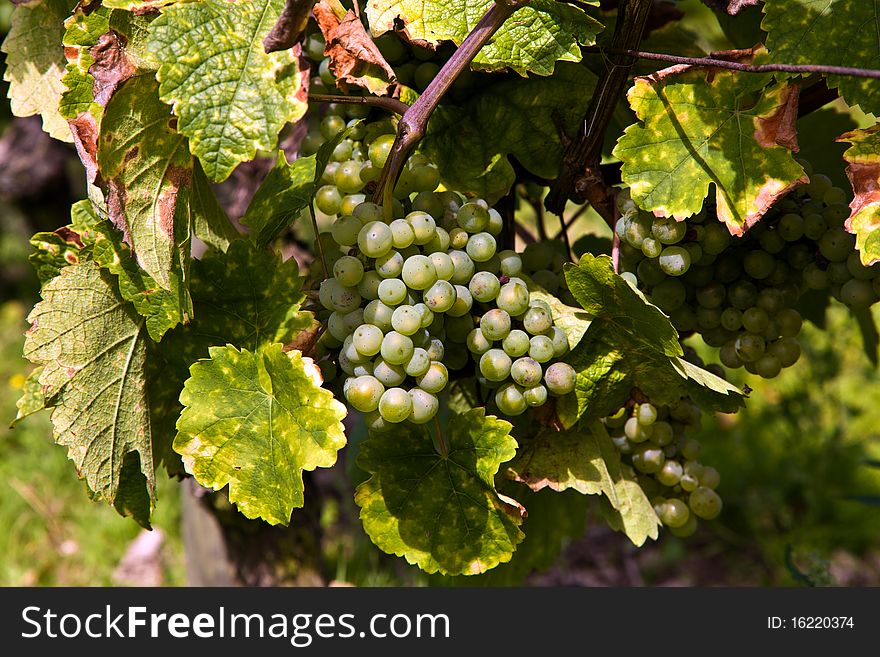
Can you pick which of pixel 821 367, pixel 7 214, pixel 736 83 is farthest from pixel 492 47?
pixel 7 214

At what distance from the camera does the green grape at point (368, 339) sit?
0.80 m

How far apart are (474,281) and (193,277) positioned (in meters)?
0.33

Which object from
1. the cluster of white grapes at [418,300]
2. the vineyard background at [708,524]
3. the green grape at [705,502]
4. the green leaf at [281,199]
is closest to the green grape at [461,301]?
the cluster of white grapes at [418,300]

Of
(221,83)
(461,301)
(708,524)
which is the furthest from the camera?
(708,524)

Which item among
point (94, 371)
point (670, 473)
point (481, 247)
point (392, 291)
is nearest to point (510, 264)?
point (481, 247)

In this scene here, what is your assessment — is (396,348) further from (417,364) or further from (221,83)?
(221,83)

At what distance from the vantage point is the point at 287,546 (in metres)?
1.77

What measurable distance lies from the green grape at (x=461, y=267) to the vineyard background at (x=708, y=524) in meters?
1.54

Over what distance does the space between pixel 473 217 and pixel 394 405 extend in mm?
225

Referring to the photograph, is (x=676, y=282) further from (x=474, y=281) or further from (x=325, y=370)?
(x=325, y=370)

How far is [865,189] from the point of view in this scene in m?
0.81

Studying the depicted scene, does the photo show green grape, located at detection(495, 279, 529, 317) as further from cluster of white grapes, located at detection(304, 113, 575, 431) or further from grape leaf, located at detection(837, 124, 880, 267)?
grape leaf, located at detection(837, 124, 880, 267)

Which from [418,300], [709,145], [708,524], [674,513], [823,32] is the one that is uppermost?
[823,32]

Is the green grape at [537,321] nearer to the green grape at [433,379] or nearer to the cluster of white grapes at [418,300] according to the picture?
the cluster of white grapes at [418,300]
